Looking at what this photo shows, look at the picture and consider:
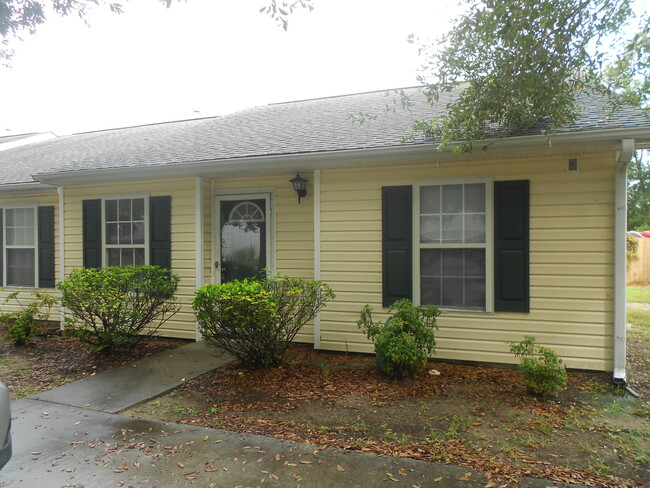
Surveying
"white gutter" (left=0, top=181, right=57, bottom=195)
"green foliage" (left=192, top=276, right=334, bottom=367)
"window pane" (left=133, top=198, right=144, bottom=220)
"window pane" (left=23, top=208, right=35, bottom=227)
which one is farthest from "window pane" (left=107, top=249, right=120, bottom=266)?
"green foliage" (left=192, top=276, right=334, bottom=367)

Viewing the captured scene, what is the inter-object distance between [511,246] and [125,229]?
5.90m

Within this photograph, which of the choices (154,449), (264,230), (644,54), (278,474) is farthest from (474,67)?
(154,449)

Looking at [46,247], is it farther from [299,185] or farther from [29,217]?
[299,185]

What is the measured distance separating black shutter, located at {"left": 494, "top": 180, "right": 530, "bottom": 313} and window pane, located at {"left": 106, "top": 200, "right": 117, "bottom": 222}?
5.93 meters

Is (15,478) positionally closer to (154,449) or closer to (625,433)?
(154,449)

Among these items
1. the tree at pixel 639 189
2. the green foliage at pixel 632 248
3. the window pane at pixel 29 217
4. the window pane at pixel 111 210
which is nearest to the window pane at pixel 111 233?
the window pane at pixel 111 210

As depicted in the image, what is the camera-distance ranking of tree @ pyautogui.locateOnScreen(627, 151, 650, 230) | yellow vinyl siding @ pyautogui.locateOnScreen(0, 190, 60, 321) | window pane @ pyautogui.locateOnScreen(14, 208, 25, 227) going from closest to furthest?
yellow vinyl siding @ pyautogui.locateOnScreen(0, 190, 60, 321) < window pane @ pyautogui.locateOnScreen(14, 208, 25, 227) < tree @ pyautogui.locateOnScreen(627, 151, 650, 230)

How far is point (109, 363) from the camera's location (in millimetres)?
5633

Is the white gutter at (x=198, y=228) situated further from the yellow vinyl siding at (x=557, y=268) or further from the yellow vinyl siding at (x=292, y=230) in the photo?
the yellow vinyl siding at (x=557, y=268)

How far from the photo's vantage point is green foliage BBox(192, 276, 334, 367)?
4566 millimetres

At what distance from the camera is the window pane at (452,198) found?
5.31 m

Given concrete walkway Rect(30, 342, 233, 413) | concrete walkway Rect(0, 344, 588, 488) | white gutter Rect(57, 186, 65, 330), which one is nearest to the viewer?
concrete walkway Rect(0, 344, 588, 488)

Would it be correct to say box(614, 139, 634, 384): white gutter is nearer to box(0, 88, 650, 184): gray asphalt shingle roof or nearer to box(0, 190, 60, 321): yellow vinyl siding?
box(0, 88, 650, 184): gray asphalt shingle roof

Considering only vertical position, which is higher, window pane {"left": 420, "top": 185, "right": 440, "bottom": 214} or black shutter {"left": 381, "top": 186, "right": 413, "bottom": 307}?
window pane {"left": 420, "top": 185, "right": 440, "bottom": 214}
